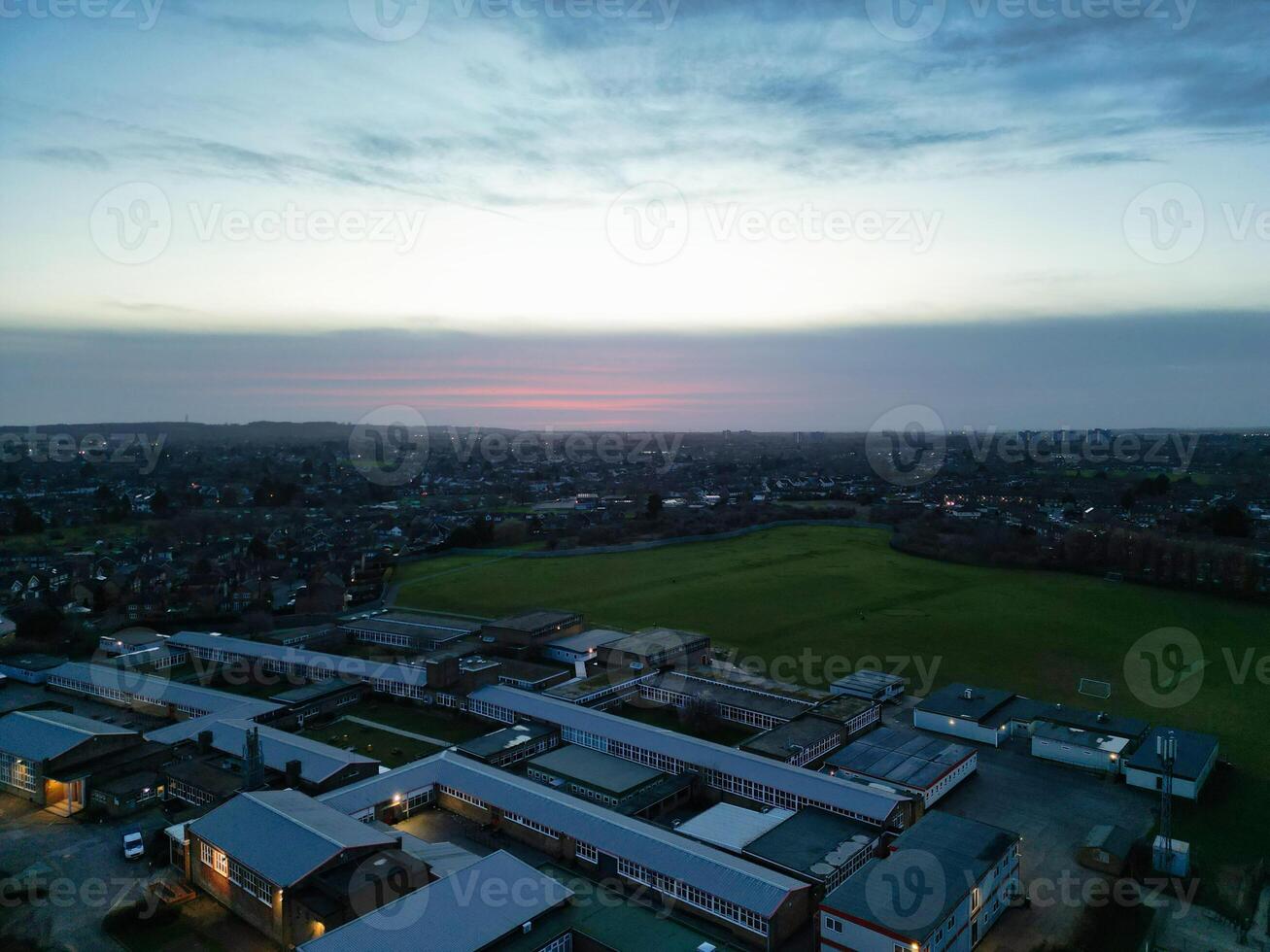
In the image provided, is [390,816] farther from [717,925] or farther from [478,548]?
[478,548]

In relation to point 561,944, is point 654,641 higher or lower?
higher

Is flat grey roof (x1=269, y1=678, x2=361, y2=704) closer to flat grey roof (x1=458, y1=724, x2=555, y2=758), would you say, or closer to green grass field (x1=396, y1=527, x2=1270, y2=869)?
flat grey roof (x1=458, y1=724, x2=555, y2=758)

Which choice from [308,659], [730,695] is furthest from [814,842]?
[308,659]

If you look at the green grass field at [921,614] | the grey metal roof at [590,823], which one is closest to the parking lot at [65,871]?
the grey metal roof at [590,823]

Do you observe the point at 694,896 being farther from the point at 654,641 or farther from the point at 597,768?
the point at 654,641

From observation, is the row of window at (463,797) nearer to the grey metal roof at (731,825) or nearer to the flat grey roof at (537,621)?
the grey metal roof at (731,825)
